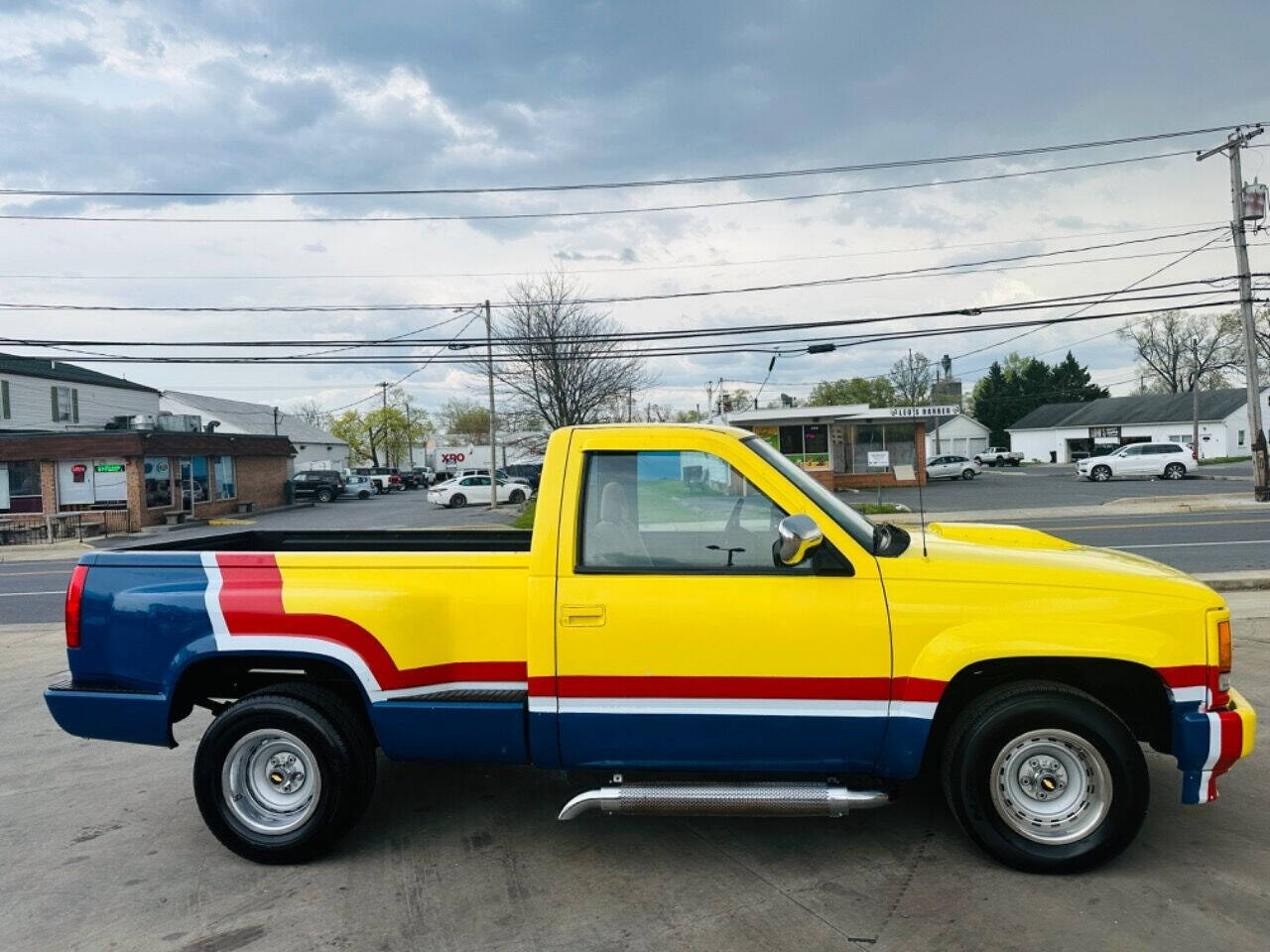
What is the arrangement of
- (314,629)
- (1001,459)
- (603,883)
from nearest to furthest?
1. (603,883)
2. (314,629)
3. (1001,459)

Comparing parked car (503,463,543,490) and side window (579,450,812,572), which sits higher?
parked car (503,463,543,490)

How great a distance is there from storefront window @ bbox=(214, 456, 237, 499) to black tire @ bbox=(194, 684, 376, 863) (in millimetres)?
36807

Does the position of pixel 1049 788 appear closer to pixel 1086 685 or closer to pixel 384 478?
pixel 1086 685

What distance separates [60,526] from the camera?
28.5m

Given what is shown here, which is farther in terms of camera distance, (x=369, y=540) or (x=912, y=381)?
(x=912, y=381)

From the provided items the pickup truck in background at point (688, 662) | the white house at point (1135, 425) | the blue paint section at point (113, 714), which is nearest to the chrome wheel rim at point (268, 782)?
the pickup truck in background at point (688, 662)

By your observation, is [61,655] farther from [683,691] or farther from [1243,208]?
[1243,208]

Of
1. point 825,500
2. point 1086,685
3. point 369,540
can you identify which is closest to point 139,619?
point 369,540

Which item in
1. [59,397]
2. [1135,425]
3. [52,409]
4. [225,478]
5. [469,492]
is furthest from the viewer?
[1135,425]

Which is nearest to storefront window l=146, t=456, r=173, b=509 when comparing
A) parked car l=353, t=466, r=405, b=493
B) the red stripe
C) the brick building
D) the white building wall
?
the brick building

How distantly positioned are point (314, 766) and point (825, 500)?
2.60 m

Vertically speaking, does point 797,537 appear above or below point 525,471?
below

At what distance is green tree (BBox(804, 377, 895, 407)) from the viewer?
9525cm

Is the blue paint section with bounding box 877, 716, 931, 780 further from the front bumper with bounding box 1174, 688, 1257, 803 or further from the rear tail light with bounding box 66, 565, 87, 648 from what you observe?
the rear tail light with bounding box 66, 565, 87, 648
